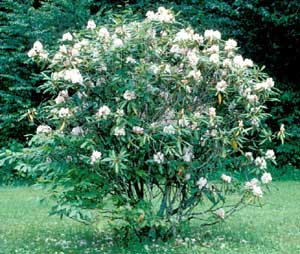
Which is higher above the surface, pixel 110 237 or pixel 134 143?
pixel 134 143

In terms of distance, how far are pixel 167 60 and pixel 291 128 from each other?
347 inches

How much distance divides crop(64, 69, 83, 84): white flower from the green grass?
132cm

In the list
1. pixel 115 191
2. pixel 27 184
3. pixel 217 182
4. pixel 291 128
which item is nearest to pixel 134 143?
pixel 115 191

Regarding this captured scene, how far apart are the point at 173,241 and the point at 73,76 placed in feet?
6.31

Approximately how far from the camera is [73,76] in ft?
20.2

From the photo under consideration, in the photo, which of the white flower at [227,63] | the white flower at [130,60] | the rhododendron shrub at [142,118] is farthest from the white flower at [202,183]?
the white flower at [130,60]

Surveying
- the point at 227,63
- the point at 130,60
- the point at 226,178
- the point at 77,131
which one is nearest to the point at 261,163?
the point at 226,178

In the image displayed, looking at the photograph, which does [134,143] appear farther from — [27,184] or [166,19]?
[27,184]

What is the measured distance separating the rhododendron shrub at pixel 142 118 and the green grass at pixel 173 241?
28 cm

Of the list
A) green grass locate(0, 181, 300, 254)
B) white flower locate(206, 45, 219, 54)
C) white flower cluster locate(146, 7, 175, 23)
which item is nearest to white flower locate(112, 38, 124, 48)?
white flower cluster locate(146, 7, 175, 23)

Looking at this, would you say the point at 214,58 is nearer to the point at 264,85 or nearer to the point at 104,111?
the point at 264,85

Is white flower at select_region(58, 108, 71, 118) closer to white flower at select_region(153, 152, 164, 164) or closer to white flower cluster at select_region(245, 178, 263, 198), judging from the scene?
white flower at select_region(153, 152, 164, 164)

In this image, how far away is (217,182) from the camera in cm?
671

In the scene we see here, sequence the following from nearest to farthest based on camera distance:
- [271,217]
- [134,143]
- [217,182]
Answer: [134,143]
[217,182]
[271,217]
